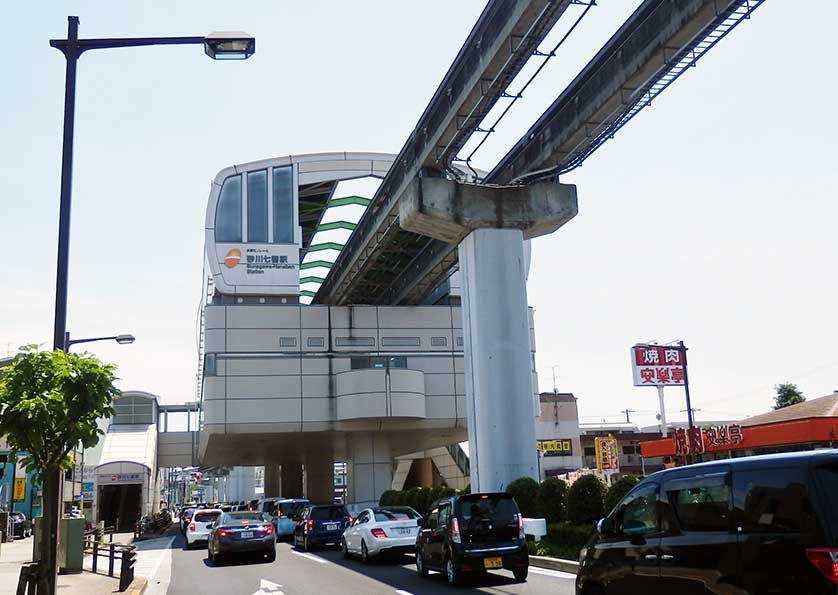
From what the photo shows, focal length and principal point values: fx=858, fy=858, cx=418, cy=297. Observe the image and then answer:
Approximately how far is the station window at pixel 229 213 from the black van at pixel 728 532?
36461 mm

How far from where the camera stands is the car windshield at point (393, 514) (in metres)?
21.7

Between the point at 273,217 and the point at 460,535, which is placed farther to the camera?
the point at 273,217

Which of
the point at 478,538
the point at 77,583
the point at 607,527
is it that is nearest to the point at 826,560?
the point at 607,527

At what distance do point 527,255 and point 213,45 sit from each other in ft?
115

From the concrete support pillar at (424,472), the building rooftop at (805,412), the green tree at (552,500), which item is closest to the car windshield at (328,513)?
the green tree at (552,500)

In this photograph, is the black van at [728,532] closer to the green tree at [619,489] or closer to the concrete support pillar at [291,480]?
the green tree at [619,489]

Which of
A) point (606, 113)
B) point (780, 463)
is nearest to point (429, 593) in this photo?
point (780, 463)

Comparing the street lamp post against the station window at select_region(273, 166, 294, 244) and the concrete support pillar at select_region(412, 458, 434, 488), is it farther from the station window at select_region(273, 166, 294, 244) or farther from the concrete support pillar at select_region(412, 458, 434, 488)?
the concrete support pillar at select_region(412, 458, 434, 488)

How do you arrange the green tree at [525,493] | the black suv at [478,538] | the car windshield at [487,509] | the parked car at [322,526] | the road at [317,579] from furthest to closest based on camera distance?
1. the parked car at [322,526]
2. the green tree at [525,493]
3. the car windshield at [487,509]
4. the black suv at [478,538]
5. the road at [317,579]

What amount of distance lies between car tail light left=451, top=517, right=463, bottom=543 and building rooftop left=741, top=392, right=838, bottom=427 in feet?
102

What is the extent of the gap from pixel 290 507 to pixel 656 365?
121 feet

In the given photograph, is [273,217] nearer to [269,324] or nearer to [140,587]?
[269,324]

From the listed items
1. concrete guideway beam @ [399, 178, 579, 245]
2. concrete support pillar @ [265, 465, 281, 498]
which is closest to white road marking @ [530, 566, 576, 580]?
concrete guideway beam @ [399, 178, 579, 245]

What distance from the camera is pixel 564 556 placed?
18.2 m
